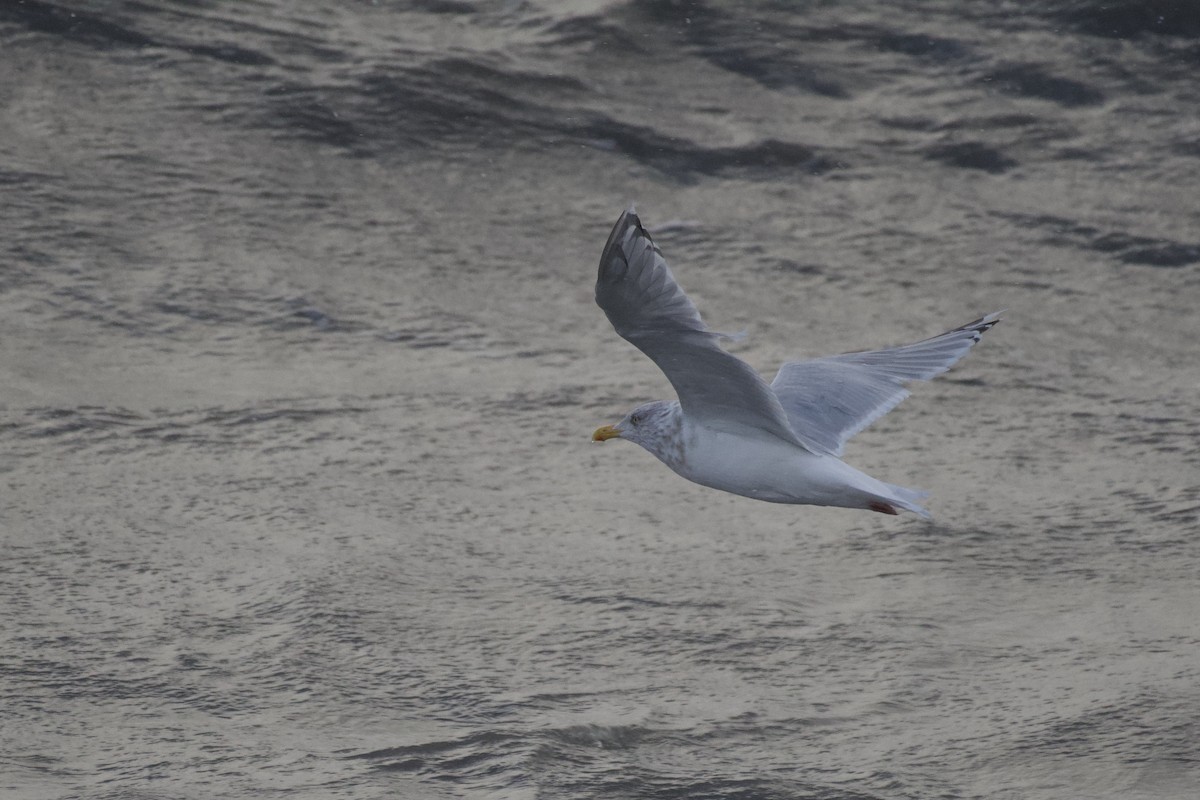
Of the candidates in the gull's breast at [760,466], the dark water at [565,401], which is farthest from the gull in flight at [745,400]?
the dark water at [565,401]

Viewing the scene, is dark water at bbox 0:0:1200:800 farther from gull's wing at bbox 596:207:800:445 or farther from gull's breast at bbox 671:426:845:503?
gull's wing at bbox 596:207:800:445

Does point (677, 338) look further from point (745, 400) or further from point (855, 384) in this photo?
point (855, 384)

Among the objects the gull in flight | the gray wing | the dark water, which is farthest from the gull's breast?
the dark water

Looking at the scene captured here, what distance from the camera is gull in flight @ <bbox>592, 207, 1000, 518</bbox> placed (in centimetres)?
312

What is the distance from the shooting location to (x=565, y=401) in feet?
19.0

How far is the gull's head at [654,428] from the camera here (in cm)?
382

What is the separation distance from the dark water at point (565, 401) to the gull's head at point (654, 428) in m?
0.57

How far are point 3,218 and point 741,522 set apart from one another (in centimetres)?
357

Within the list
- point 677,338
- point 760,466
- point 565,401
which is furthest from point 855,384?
point 565,401

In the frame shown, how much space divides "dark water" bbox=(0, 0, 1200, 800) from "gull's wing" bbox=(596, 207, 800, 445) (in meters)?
0.71

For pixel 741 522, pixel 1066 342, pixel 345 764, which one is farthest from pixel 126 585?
pixel 1066 342

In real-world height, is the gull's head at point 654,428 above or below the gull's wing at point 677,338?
below

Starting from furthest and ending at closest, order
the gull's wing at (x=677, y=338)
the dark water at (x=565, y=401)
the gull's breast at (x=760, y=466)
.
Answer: the dark water at (x=565, y=401) < the gull's breast at (x=760, y=466) < the gull's wing at (x=677, y=338)

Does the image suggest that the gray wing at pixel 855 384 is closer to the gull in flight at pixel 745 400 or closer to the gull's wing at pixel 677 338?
the gull in flight at pixel 745 400
